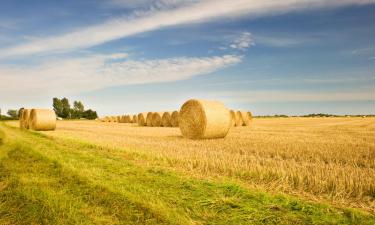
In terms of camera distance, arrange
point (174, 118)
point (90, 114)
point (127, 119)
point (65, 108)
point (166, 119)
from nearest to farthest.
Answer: point (174, 118) → point (166, 119) → point (127, 119) → point (90, 114) → point (65, 108)

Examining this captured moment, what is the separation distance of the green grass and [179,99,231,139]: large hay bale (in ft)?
24.3

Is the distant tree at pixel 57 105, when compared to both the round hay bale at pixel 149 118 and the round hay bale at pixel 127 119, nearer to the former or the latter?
the round hay bale at pixel 127 119

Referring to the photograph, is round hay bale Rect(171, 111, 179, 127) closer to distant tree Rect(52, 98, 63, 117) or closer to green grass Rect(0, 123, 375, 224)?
green grass Rect(0, 123, 375, 224)

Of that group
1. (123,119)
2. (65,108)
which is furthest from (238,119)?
(65,108)

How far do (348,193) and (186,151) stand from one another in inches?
203

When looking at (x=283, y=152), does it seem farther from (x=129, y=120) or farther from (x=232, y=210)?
(x=129, y=120)

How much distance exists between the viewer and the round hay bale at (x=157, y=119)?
2758 cm

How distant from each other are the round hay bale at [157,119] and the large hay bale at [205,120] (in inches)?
475

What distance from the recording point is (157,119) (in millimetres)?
27938

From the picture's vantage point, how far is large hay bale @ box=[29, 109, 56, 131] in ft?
73.9

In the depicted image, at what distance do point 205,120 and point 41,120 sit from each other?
1260 cm

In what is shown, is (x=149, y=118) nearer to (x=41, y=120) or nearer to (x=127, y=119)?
(x=41, y=120)

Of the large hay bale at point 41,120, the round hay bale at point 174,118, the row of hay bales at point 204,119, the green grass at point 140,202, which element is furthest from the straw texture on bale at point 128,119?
the green grass at point 140,202

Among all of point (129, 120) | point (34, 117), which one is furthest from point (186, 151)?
point (129, 120)
